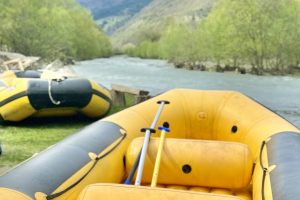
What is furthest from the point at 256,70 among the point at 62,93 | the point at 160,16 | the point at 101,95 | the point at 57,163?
the point at 160,16

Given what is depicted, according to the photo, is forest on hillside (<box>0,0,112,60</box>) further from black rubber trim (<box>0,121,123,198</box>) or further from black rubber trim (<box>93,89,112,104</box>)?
black rubber trim (<box>0,121,123,198</box>)

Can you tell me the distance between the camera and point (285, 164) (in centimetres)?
311

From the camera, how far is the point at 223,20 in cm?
3928

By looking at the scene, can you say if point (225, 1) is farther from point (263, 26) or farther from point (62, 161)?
point (62, 161)

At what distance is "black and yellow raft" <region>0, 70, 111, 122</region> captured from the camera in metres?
7.17

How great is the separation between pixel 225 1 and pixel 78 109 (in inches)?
1353

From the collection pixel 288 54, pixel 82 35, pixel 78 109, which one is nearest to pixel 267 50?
pixel 288 54

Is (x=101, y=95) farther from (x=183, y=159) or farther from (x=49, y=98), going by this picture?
(x=183, y=159)

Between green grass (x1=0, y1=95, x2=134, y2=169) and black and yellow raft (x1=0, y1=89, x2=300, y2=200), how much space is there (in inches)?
68.7

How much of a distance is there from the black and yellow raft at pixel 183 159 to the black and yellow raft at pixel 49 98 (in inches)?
101

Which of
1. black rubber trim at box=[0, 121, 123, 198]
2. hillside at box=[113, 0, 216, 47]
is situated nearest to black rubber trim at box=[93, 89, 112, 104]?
black rubber trim at box=[0, 121, 123, 198]

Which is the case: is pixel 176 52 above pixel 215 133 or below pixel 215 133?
below

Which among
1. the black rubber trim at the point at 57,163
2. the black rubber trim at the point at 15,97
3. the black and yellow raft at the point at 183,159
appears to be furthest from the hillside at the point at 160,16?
the black rubber trim at the point at 57,163

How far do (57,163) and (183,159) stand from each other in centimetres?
107
